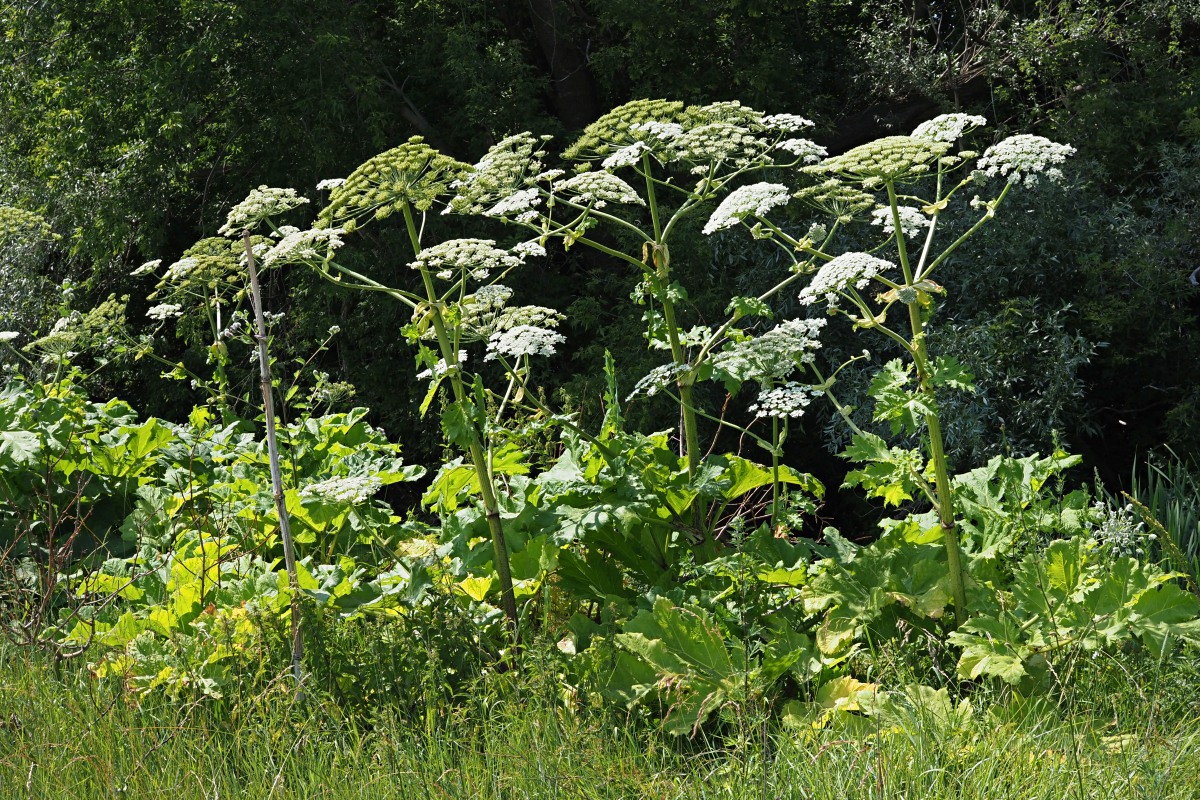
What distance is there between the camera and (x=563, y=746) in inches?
104

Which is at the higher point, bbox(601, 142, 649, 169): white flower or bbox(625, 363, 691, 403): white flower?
bbox(601, 142, 649, 169): white flower

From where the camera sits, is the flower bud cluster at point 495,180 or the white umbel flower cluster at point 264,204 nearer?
the flower bud cluster at point 495,180

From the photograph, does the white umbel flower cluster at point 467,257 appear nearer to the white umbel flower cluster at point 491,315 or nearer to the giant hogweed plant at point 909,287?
the white umbel flower cluster at point 491,315

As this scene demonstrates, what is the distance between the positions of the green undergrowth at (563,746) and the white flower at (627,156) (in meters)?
1.36

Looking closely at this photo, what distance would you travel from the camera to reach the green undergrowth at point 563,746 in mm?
2475

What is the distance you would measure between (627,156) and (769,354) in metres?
0.68

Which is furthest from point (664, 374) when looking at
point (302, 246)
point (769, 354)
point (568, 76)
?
point (568, 76)

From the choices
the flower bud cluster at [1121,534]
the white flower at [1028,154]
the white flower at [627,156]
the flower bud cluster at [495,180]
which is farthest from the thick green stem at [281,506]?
the flower bud cluster at [1121,534]

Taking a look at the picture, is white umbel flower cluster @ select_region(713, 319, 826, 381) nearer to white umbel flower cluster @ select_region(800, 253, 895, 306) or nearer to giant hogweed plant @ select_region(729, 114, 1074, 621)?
giant hogweed plant @ select_region(729, 114, 1074, 621)

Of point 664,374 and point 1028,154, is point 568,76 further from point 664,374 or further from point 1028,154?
point 1028,154

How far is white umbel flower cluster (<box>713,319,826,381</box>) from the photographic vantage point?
3.27 meters

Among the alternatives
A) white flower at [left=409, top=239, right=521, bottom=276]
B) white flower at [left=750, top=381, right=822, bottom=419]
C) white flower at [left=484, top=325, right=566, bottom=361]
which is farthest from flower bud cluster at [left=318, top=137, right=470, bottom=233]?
white flower at [left=750, top=381, right=822, bottom=419]

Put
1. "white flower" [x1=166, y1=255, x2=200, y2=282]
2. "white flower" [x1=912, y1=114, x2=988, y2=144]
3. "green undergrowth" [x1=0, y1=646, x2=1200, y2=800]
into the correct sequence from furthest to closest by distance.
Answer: "white flower" [x1=166, y1=255, x2=200, y2=282] → "white flower" [x1=912, y1=114, x2=988, y2=144] → "green undergrowth" [x1=0, y1=646, x2=1200, y2=800]

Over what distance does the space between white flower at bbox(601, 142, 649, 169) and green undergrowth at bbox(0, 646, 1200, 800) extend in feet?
4.45
